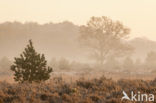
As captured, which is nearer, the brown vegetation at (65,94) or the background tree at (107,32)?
the brown vegetation at (65,94)

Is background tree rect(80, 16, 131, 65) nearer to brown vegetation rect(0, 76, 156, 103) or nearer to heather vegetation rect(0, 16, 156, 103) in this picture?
heather vegetation rect(0, 16, 156, 103)

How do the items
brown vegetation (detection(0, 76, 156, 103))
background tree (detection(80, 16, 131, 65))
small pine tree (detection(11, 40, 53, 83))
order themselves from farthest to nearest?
background tree (detection(80, 16, 131, 65)) < small pine tree (detection(11, 40, 53, 83)) < brown vegetation (detection(0, 76, 156, 103))

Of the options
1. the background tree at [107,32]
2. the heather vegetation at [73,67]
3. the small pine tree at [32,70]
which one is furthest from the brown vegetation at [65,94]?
the background tree at [107,32]

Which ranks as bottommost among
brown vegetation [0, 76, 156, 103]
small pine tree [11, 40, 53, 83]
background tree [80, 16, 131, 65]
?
brown vegetation [0, 76, 156, 103]

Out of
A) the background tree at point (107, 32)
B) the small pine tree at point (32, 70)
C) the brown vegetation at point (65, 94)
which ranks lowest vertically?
the brown vegetation at point (65, 94)

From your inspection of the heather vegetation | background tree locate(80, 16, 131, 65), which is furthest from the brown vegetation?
background tree locate(80, 16, 131, 65)

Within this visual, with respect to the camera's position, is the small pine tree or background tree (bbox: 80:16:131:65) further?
background tree (bbox: 80:16:131:65)

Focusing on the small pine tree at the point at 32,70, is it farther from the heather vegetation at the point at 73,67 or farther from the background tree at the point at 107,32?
the background tree at the point at 107,32

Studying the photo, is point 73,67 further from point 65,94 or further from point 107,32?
point 65,94

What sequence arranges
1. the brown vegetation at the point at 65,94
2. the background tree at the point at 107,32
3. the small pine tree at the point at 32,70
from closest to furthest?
the brown vegetation at the point at 65,94 → the small pine tree at the point at 32,70 → the background tree at the point at 107,32

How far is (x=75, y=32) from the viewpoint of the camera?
133750mm

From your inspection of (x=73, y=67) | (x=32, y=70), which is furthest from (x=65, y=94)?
(x=73, y=67)

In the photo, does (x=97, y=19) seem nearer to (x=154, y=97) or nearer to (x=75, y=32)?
(x=154, y=97)

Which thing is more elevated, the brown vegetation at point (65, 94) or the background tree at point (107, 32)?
the background tree at point (107, 32)
